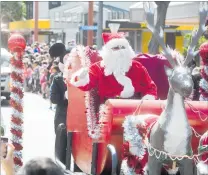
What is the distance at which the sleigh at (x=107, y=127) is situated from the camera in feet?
19.7

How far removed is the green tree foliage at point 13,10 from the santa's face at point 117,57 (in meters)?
55.5

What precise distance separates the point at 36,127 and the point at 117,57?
762 centimetres

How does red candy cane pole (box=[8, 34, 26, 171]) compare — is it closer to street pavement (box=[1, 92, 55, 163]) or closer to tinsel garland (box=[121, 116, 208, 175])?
street pavement (box=[1, 92, 55, 163])

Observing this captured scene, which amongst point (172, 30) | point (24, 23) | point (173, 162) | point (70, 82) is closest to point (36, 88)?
point (172, 30)

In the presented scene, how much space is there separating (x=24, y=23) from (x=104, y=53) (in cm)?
3953

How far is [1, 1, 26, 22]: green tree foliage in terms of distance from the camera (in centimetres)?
6188

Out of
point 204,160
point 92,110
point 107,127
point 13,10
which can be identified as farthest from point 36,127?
point 13,10

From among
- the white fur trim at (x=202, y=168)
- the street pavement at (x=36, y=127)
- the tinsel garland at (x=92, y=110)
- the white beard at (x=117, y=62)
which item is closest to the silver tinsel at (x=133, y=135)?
the tinsel garland at (x=92, y=110)

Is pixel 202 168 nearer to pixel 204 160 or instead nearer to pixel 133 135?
pixel 204 160

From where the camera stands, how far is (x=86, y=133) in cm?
701

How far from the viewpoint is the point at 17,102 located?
7.19m

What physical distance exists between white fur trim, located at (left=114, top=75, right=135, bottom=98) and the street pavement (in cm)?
131

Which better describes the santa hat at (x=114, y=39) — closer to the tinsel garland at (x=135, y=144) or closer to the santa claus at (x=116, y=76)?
the santa claus at (x=116, y=76)

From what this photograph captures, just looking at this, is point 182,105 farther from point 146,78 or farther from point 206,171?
point 146,78
